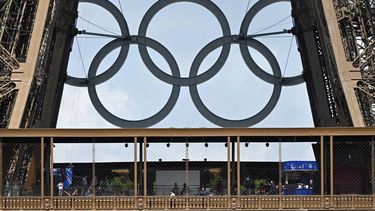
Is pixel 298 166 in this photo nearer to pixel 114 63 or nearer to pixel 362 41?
pixel 362 41

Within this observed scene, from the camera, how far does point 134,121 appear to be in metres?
82.5

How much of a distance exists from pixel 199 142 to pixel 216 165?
10122 millimetres

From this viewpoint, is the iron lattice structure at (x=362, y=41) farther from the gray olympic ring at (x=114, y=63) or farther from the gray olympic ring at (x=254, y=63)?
the gray olympic ring at (x=114, y=63)

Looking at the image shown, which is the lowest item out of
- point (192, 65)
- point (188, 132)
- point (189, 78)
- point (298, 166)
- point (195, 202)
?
point (195, 202)

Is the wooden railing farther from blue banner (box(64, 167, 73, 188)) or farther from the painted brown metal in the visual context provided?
blue banner (box(64, 167, 73, 188))

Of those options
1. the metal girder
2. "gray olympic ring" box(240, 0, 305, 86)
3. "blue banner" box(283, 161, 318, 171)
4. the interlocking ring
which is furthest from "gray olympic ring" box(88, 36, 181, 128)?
→ the metal girder

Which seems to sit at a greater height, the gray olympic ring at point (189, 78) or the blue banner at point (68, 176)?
the gray olympic ring at point (189, 78)

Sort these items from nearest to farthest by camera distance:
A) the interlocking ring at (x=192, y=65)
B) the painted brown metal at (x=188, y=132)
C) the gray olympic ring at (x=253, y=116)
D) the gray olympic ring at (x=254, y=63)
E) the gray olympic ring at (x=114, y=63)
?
the painted brown metal at (x=188, y=132) → the gray olympic ring at (x=253, y=116) → the interlocking ring at (x=192, y=65) → the gray olympic ring at (x=114, y=63) → the gray olympic ring at (x=254, y=63)

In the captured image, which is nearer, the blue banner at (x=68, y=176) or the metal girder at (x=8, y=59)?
the metal girder at (x=8, y=59)

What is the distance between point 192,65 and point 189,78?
944 mm

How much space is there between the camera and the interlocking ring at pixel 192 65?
83.4 meters

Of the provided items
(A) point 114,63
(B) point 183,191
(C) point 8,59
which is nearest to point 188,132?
(B) point 183,191

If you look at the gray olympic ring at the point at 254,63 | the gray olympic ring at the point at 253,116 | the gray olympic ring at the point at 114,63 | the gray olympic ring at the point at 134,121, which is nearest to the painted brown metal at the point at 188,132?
the gray olympic ring at the point at 134,121

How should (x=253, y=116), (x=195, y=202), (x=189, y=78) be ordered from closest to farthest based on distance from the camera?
(x=195, y=202) < (x=253, y=116) < (x=189, y=78)
